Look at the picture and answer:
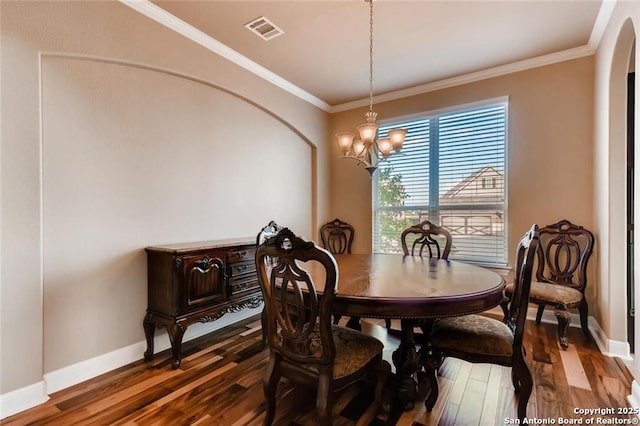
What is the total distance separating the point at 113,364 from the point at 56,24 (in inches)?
96.8

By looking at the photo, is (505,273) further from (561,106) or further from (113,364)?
(113,364)

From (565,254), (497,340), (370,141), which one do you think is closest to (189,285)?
(370,141)

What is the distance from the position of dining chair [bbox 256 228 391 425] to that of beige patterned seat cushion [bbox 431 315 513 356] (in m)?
0.40

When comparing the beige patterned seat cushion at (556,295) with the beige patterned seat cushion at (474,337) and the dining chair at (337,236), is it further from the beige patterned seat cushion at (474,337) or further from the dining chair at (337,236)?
the dining chair at (337,236)

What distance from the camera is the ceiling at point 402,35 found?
2.54 m

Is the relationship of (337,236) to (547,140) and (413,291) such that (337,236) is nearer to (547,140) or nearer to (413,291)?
(547,140)

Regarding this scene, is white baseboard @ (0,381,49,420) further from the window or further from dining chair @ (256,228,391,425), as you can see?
the window

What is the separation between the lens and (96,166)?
2.33 metres

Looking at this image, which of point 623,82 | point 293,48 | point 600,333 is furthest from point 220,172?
point 600,333

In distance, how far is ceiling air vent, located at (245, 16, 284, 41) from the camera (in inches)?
107

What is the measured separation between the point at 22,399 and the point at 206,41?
3073mm

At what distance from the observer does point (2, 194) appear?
186 cm

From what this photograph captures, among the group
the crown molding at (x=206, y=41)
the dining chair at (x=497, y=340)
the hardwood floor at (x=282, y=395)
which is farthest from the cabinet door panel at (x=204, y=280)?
the crown molding at (x=206, y=41)

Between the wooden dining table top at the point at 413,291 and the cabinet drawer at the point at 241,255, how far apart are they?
887 mm
